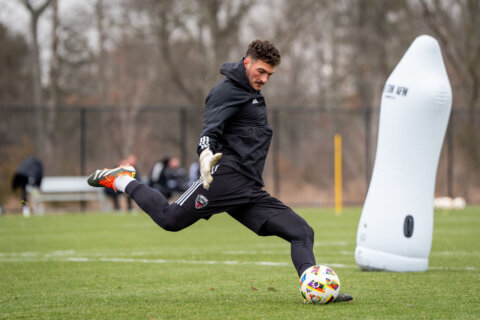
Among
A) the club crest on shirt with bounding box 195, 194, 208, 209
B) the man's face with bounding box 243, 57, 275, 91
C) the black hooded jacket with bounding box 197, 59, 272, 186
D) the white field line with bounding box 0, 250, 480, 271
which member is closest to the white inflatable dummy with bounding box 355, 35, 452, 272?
the white field line with bounding box 0, 250, 480, 271

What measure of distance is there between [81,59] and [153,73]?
4.27 meters

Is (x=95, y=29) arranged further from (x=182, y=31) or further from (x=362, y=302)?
(x=362, y=302)

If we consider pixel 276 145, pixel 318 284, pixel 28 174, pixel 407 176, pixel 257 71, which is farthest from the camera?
pixel 276 145

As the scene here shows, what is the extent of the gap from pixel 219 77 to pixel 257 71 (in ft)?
Result: 89.8

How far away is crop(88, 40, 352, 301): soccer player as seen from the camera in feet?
20.9

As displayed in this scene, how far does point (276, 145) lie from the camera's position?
95.9 feet

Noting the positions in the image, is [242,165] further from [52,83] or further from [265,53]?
[52,83]

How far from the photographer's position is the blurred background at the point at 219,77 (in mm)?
30844

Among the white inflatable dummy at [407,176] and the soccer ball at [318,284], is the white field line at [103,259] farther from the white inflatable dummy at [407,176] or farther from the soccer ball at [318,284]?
the soccer ball at [318,284]

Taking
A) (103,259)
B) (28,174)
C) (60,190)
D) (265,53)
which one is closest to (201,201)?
(265,53)

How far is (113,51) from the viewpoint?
3934cm

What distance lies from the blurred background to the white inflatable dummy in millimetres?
19090

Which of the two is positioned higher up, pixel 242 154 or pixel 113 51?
pixel 113 51

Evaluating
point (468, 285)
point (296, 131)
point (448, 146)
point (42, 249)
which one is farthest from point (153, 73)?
point (468, 285)
